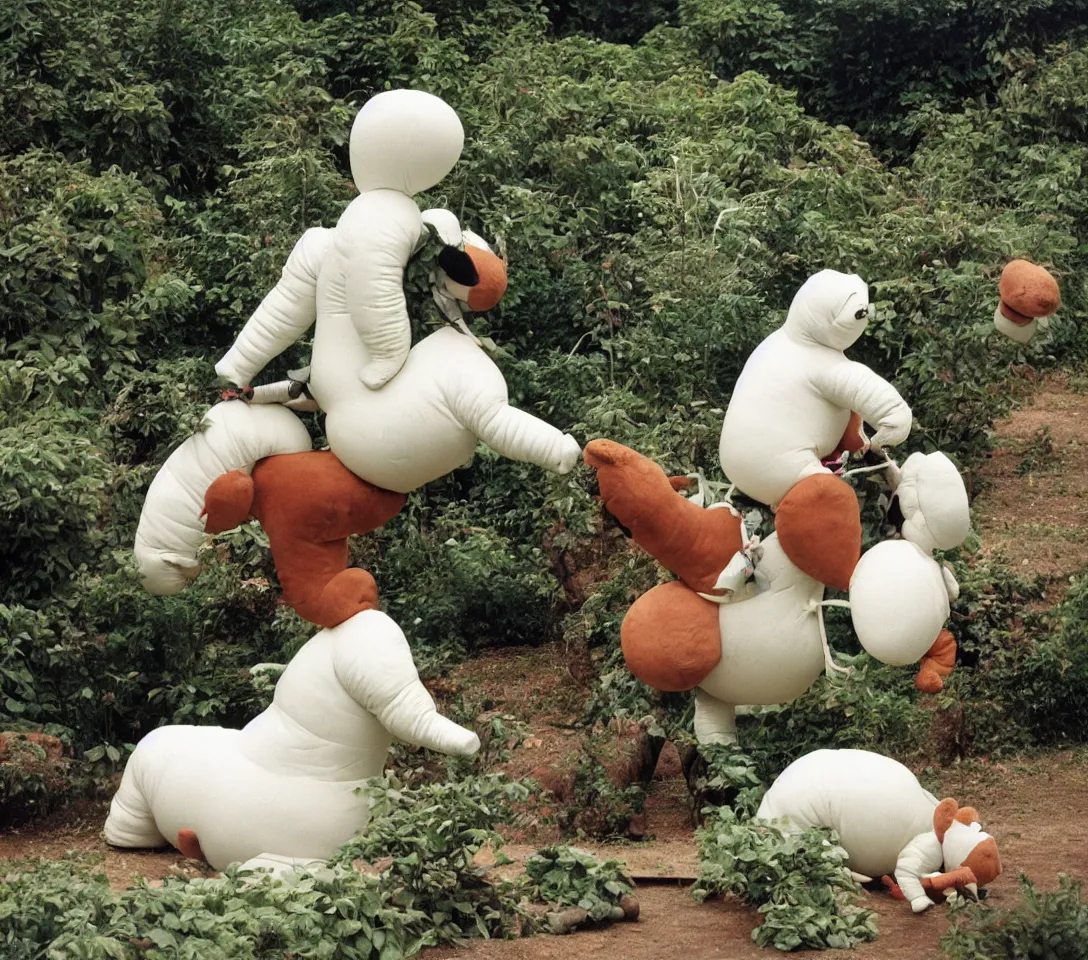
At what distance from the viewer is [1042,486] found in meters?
10.2

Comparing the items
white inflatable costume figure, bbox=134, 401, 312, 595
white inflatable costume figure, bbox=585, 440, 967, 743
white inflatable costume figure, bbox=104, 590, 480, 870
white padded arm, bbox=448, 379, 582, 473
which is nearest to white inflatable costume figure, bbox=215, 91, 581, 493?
white padded arm, bbox=448, 379, 582, 473

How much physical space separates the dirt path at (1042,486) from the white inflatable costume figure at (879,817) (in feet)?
10.3

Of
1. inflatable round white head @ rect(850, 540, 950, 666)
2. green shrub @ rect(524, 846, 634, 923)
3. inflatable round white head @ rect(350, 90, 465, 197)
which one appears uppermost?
inflatable round white head @ rect(350, 90, 465, 197)

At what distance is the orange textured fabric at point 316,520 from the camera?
20.6 feet

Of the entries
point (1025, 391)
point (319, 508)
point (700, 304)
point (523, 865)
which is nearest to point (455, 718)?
point (523, 865)

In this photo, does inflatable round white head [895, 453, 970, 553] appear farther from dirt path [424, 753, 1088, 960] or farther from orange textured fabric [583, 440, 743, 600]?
dirt path [424, 753, 1088, 960]

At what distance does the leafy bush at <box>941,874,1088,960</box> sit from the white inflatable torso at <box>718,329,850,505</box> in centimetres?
171

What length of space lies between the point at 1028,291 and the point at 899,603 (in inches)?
47.4

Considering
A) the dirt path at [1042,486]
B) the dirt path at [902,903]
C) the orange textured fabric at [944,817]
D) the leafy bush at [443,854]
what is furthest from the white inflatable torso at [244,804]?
the dirt path at [1042,486]

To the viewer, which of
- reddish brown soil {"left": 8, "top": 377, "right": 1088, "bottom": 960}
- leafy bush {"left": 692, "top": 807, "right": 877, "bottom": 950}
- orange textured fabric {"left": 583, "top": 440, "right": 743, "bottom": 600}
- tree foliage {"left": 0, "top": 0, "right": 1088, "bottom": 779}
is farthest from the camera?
tree foliage {"left": 0, "top": 0, "right": 1088, "bottom": 779}

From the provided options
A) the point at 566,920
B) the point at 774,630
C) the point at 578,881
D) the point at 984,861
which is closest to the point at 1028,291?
the point at 774,630

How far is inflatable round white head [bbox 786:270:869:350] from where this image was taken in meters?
6.32

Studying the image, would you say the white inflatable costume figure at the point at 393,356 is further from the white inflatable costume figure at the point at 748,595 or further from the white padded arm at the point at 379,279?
the white inflatable costume figure at the point at 748,595

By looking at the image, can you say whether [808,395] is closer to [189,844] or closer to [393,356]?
[393,356]
